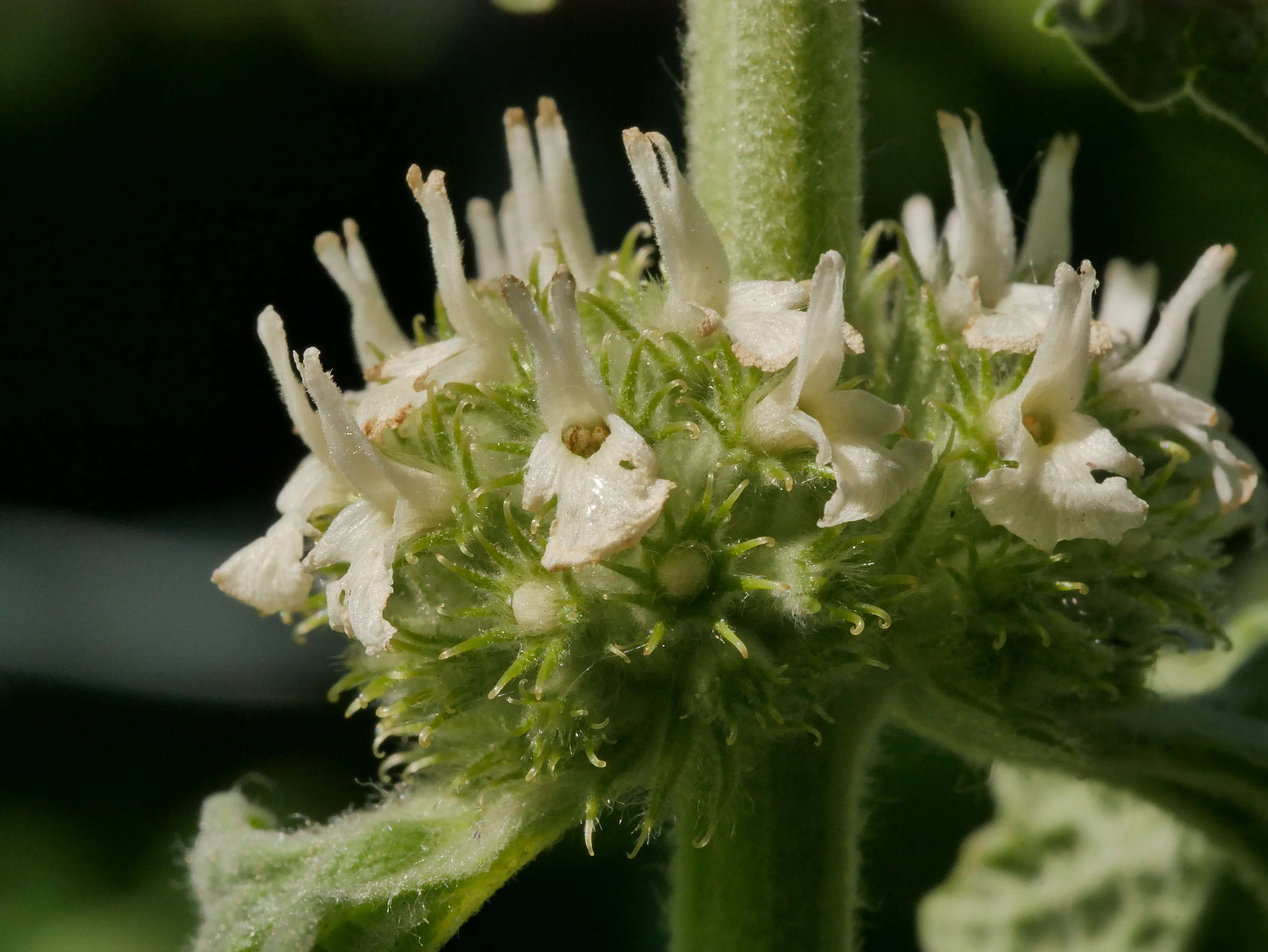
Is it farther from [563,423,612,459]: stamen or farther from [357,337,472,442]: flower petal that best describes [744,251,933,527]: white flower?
[357,337,472,442]: flower petal

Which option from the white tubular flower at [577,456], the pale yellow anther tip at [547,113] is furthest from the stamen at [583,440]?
the pale yellow anther tip at [547,113]

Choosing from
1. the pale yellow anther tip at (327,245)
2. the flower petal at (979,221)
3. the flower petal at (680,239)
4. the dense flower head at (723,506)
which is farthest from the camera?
the pale yellow anther tip at (327,245)

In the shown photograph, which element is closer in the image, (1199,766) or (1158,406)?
(1158,406)

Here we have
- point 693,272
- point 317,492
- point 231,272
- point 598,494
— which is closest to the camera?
point 598,494

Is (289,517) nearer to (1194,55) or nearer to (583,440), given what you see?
(583,440)

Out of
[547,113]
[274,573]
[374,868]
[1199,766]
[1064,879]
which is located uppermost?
[547,113]

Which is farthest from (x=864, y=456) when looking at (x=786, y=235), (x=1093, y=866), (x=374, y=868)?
(x=1093, y=866)

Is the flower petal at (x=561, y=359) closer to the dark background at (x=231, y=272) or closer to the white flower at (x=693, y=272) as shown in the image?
the white flower at (x=693, y=272)
